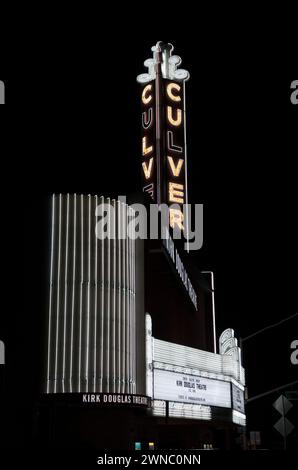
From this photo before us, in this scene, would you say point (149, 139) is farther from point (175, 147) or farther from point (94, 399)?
point (94, 399)

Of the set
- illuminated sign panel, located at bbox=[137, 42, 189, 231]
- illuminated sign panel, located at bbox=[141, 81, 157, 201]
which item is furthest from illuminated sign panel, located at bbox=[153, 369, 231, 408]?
illuminated sign panel, located at bbox=[141, 81, 157, 201]

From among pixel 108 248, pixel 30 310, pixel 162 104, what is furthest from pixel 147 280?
pixel 162 104

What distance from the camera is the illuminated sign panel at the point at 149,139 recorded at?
3171 centimetres

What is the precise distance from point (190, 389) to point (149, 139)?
15715mm

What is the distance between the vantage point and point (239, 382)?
26.4 metres

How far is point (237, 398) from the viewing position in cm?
2595

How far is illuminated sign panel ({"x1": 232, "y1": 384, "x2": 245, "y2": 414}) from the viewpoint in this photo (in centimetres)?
2485

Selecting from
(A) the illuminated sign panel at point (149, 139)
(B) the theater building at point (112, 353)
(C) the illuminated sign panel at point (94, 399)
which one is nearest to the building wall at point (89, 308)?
(B) the theater building at point (112, 353)

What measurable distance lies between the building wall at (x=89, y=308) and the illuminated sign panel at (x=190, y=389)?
1.34m

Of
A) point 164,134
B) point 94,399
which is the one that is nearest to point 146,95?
point 164,134

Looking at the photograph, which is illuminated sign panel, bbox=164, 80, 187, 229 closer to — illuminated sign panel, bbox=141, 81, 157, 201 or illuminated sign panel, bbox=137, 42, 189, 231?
illuminated sign panel, bbox=137, 42, 189, 231

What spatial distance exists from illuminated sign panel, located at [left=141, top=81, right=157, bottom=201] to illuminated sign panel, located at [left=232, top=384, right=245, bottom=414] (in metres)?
10.3
